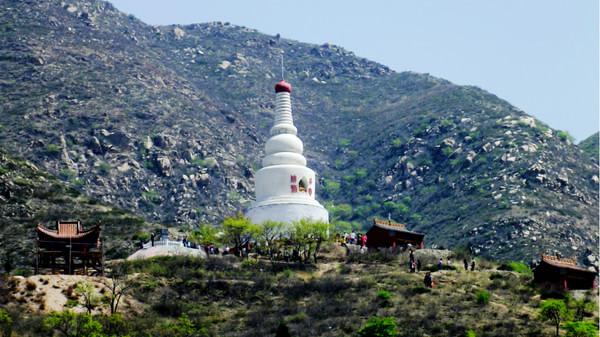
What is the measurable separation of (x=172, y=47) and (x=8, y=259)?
392 ft

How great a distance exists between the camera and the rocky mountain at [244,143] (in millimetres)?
113062

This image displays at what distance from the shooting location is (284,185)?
3250 inches

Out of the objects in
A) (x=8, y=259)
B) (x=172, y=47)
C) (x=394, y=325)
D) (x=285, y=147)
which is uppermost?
(x=172, y=47)

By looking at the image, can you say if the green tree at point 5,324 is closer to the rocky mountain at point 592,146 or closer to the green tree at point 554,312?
the green tree at point 554,312

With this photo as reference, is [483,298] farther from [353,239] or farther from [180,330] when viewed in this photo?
[353,239]

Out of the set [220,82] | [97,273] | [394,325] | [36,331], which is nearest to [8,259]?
[97,273]

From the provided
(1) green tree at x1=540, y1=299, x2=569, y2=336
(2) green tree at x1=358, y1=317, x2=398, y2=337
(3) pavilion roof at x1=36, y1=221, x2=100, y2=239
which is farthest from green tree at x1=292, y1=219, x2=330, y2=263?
(2) green tree at x1=358, y1=317, x2=398, y2=337

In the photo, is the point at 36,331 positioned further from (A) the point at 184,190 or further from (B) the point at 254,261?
(A) the point at 184,190

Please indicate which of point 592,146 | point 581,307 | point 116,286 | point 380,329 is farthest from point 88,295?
point 592,146

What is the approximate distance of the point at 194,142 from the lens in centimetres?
13388

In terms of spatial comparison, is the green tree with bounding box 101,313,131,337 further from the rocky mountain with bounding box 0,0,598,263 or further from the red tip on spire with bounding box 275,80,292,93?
the rocky mountain with bounding box 0,0,598,263

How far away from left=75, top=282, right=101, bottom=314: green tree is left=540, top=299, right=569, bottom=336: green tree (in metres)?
22.7

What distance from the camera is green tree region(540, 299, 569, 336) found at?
5825 cm

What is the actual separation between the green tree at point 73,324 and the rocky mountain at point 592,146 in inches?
3673
